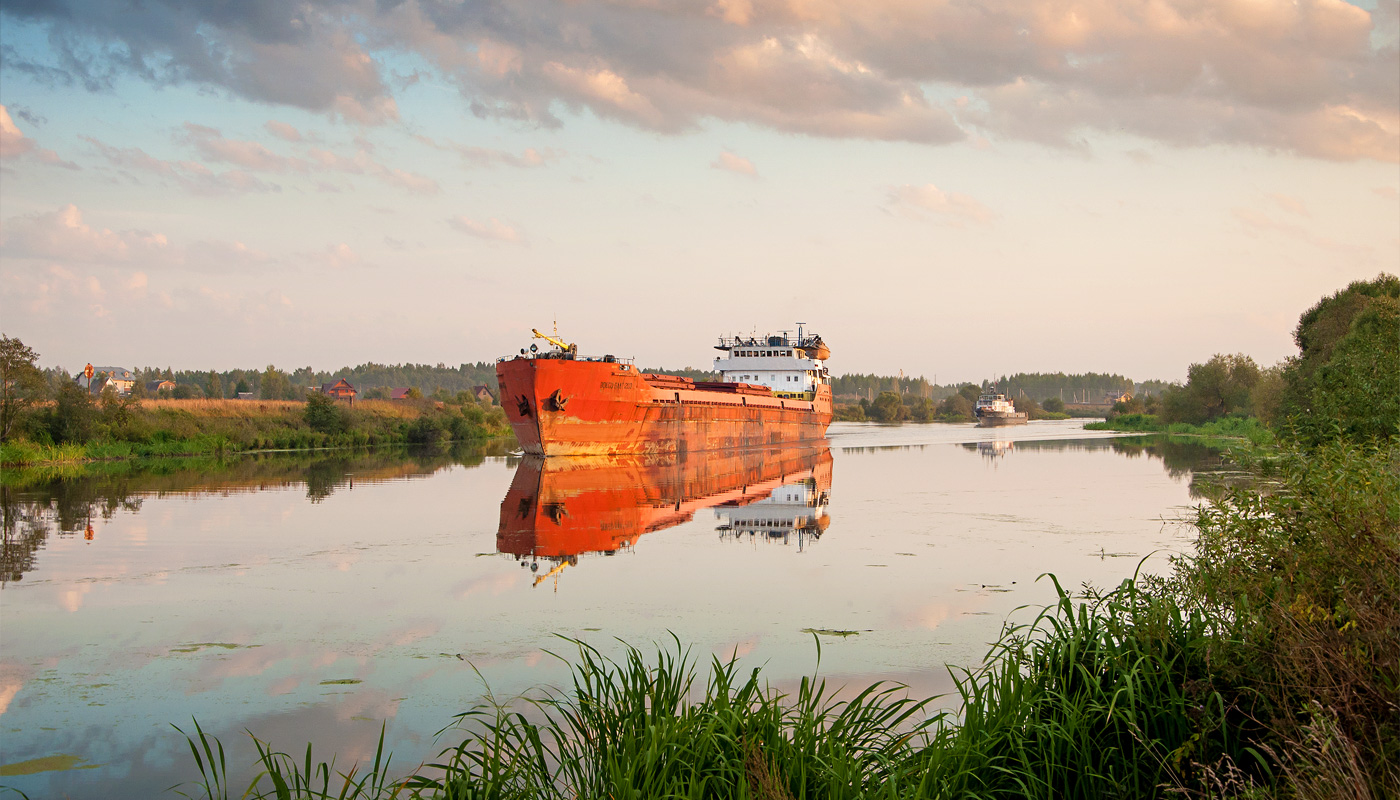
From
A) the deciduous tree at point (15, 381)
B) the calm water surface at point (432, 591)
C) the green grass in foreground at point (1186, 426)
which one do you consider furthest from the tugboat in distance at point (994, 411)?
the deciduous tree at point (15, 381)

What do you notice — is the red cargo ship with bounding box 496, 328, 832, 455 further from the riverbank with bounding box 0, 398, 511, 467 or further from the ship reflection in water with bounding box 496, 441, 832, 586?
the riverbank with bounding box 0, 398, 511, 467

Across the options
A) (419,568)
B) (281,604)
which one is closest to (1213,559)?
(281,604)

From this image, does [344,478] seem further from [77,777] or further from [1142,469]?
[1142,469]

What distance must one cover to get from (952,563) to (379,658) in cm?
903

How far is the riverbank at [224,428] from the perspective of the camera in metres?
36.9

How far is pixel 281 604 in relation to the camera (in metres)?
11.9

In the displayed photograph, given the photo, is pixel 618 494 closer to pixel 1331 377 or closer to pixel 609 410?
pixel 609 410

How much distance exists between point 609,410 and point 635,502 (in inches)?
565

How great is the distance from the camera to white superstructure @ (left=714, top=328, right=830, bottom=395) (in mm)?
56562

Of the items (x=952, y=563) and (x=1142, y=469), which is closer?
(x=952, y=563)

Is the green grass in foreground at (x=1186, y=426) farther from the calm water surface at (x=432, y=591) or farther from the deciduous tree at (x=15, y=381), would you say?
the deciduous tree at (x=15, y=381)

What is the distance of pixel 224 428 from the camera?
4572 cm

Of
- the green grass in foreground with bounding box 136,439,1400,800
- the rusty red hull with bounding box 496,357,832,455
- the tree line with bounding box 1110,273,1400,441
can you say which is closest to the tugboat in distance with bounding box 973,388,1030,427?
the tree line with bounding box 1110,273,1400,441

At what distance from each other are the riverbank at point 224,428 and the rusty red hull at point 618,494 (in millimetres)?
16724
